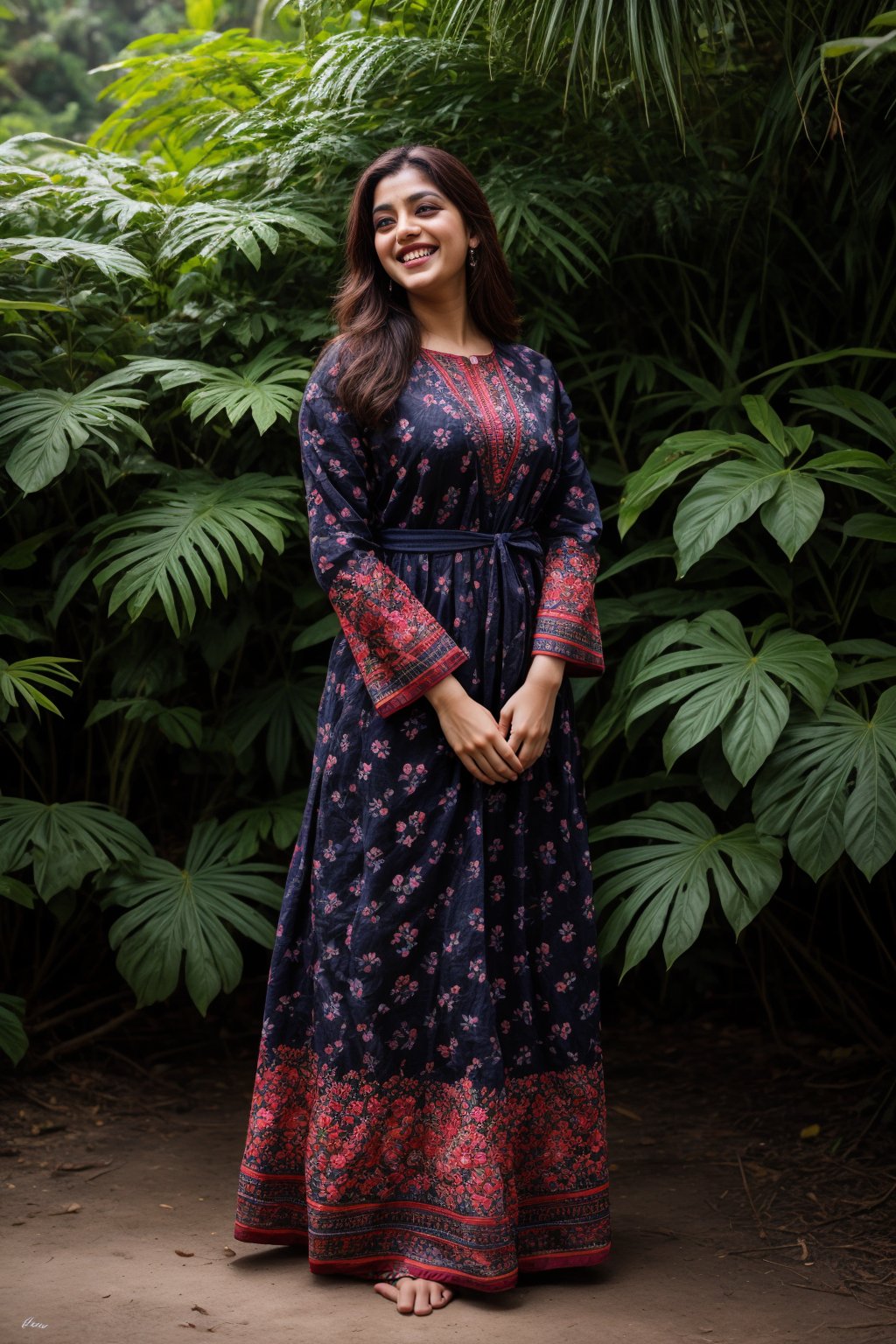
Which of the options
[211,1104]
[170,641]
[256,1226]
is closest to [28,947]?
[211,1104]

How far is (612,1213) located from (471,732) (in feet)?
3.31

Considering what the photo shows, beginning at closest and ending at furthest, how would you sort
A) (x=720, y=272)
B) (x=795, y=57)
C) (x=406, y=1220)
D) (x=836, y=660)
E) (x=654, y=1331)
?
(x=654, y=1331) < (x=406, y=1220) < (x=836, y=660) < (x=795, y=57) < (x=720, y=272)

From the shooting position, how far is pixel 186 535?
2.51 metres

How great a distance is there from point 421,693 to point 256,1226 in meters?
0.91

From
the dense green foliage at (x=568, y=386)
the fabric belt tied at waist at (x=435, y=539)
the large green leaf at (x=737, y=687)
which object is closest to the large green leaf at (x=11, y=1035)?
the dense green foliage at (x=568, y=386)

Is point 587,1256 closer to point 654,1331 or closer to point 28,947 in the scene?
point 654,1331

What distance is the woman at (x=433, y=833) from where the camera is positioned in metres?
2.02

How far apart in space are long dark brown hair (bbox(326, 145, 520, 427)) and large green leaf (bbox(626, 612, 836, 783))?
649 mm

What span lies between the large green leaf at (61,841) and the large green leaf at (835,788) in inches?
48.3

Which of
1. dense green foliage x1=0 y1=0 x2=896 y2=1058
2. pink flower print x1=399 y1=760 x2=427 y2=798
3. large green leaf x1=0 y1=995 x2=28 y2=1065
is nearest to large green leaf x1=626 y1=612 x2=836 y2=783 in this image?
dense green foliage x1=0 y1=0 x2=896 y2=1058

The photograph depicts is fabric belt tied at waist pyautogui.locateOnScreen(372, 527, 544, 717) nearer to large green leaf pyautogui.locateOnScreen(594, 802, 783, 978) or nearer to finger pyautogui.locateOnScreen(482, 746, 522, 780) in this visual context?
finger pyautogui.locateOnScreen(482, 746, 522, 780)

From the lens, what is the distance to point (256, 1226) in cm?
215

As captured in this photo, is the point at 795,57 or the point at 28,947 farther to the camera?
the point at 28,947

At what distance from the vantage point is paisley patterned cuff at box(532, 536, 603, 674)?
6.93 ft
